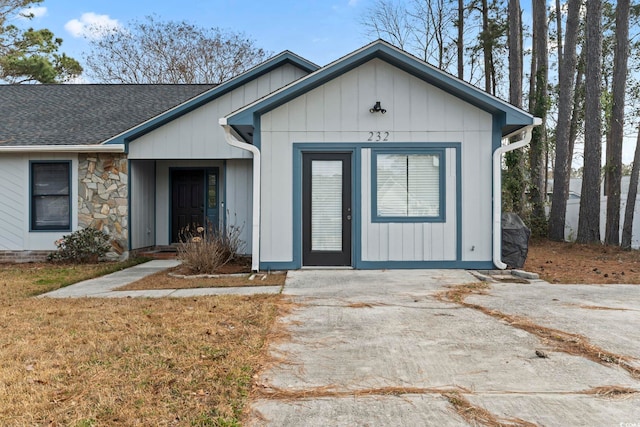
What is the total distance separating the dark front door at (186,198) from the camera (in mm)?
11461

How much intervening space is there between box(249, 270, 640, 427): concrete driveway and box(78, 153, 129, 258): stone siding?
19.9ft

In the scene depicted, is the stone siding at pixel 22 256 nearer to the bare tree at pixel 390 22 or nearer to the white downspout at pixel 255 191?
the white downspout at pixel 255 191

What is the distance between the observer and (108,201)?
394 inches

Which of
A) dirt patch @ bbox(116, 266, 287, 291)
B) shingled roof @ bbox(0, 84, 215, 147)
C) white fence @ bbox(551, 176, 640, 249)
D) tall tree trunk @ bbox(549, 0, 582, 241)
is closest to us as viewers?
dirt patch @ bbox(116, 266, 287, 291)

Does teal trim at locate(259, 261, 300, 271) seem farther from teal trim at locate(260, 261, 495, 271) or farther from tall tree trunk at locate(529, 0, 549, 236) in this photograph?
tall tree trunk at locate(529, 0, 549, 236)

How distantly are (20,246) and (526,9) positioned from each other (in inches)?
805

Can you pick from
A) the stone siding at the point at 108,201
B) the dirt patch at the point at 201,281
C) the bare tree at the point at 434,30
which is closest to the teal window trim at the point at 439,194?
the dirt patch at the point at 201,281

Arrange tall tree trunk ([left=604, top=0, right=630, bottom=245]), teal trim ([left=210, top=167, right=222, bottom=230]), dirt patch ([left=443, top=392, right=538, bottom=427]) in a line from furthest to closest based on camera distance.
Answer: tall tree trunk ([left=604, top=0, right=630, bottom=245])
teal trim ([left=210, top=167, right=222, bottom=230])
dirt patch ([left=443, top=392, right=538, bottom=427])

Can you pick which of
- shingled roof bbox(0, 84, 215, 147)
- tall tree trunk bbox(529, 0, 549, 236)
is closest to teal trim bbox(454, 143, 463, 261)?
shingled roof bbox(0, 84, 215, 147)

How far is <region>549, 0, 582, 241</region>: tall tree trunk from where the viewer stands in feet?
43.9

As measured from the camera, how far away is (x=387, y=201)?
25.2 feet

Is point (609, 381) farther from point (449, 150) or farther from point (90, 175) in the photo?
point (90, 175)

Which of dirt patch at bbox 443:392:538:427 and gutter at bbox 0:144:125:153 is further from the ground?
gutter at bbox 0:144:125:153

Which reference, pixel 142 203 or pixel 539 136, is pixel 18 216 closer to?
pixel 142 203
